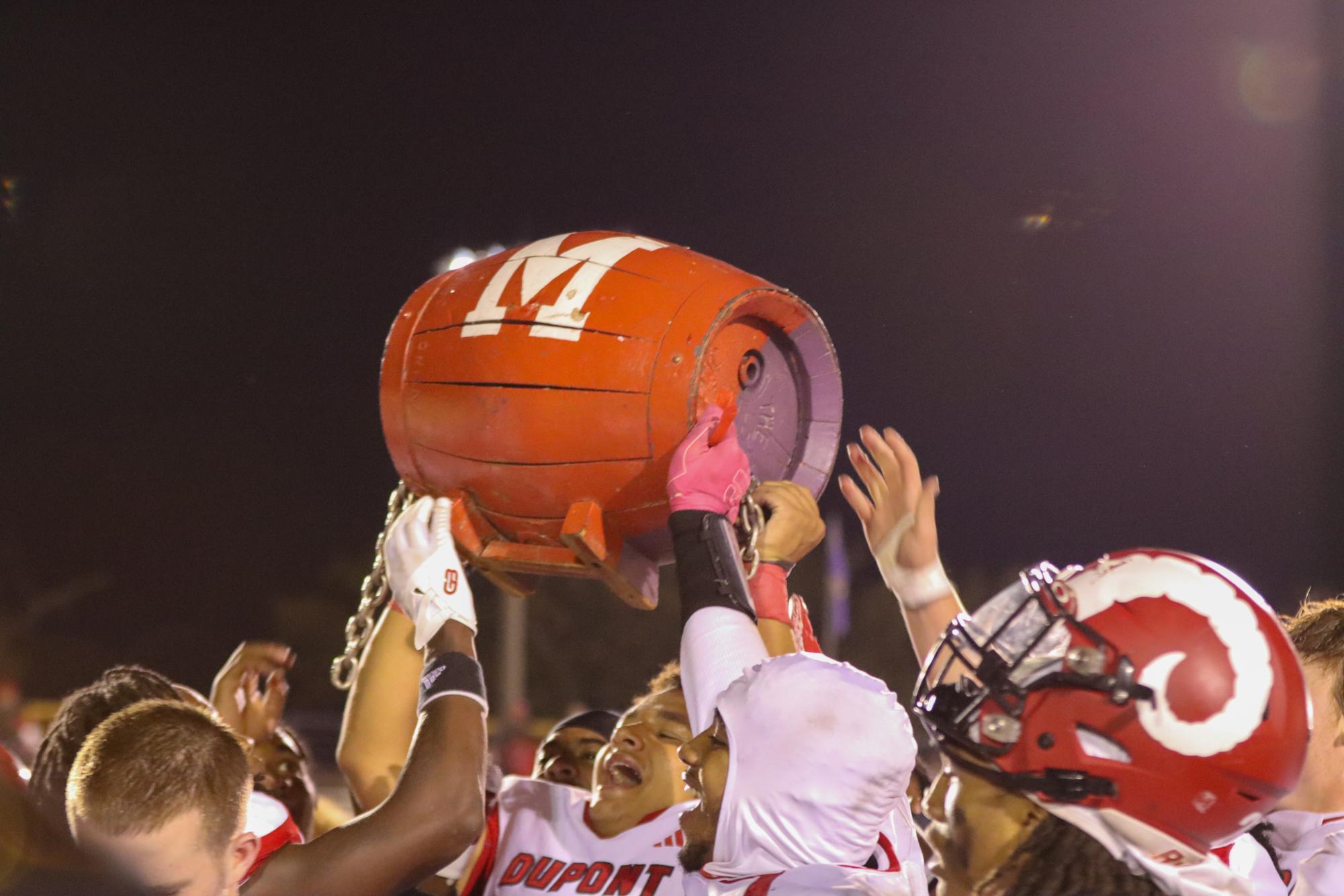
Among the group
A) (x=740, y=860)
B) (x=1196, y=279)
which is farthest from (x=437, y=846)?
(x=1196, y=279)

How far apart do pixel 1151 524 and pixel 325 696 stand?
20.9 m

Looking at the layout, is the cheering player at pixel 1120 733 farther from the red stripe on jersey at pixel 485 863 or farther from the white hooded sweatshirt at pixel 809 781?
the red stripe on jersey at pixel 485 863

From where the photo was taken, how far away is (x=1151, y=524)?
812 cm

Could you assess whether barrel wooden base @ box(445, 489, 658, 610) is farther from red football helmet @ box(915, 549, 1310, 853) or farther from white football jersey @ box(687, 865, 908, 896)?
red football helmet @ box(915, 549, 1310, 853)

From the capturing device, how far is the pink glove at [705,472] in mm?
2547

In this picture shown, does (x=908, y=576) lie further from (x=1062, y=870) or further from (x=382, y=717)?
(x=382, y=717)

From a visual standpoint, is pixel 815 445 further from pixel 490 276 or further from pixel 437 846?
pixel 437 846

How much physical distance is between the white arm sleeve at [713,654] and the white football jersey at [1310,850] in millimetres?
1306

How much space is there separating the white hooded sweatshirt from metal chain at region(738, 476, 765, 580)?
595 millimetres

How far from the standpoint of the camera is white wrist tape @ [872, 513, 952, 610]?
3.05 m

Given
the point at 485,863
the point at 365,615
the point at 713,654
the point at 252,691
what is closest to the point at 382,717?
the point at 365,615

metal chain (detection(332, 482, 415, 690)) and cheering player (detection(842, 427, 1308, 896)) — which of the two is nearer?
cheering player (detection(842, 427, 1308, 896))

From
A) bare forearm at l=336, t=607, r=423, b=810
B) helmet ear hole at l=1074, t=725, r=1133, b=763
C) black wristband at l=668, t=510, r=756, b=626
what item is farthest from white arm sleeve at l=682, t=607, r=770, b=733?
bare forearm at l=336, t=607, r=423, b=810

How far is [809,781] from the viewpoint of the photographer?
210cm
